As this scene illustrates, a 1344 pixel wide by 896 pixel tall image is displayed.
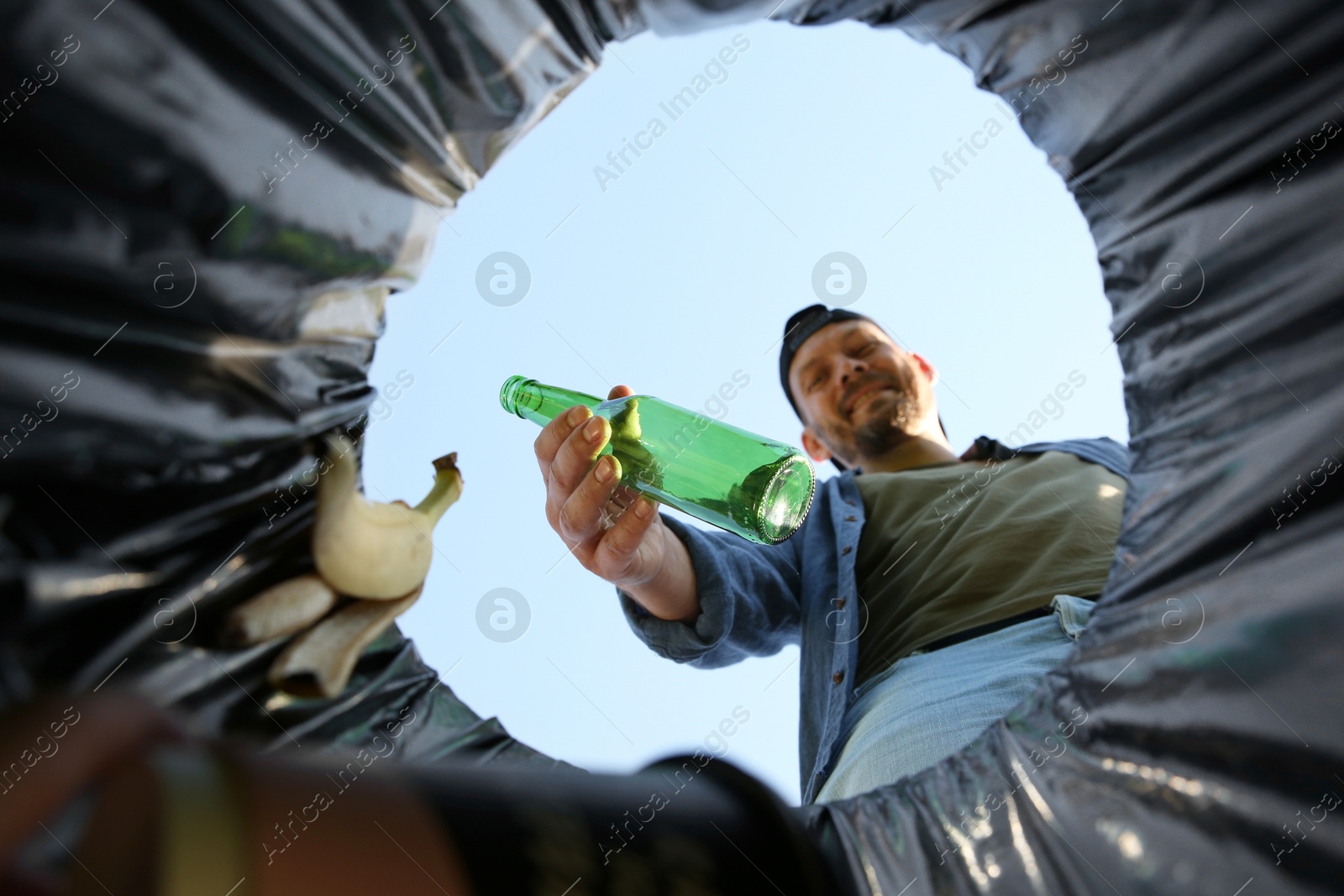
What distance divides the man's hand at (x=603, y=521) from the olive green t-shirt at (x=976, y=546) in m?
0.29

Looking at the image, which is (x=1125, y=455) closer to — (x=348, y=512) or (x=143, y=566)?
(x=348, y=512)

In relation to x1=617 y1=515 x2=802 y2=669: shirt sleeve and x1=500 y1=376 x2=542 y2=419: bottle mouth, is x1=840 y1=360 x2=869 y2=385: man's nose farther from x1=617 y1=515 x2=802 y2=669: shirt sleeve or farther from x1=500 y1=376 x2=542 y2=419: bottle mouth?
x1=500 y1=376 x2=542 y2=419: bottle mouth

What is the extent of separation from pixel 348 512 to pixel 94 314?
0.82 feet

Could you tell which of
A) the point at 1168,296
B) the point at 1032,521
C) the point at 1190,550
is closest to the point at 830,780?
the point at 1032,521

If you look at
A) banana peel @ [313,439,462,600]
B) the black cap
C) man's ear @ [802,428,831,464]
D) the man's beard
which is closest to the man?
the man's beard

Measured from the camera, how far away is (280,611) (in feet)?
2.22

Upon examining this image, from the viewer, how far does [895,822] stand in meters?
0.72

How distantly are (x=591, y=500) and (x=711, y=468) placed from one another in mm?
144

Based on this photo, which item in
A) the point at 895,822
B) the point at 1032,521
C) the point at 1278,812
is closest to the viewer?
the point at 1278,812

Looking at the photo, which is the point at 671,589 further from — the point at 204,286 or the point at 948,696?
the point at 204,286

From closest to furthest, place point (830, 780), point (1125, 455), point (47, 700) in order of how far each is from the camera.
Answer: point (47, 700)
point (830, 780)
point (1125, 455)

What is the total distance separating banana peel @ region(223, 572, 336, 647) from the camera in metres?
0.66

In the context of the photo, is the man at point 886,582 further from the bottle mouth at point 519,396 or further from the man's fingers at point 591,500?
the bottle mouth at point 519,396

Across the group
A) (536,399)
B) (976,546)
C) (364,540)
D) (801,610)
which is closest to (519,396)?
(536,399)
